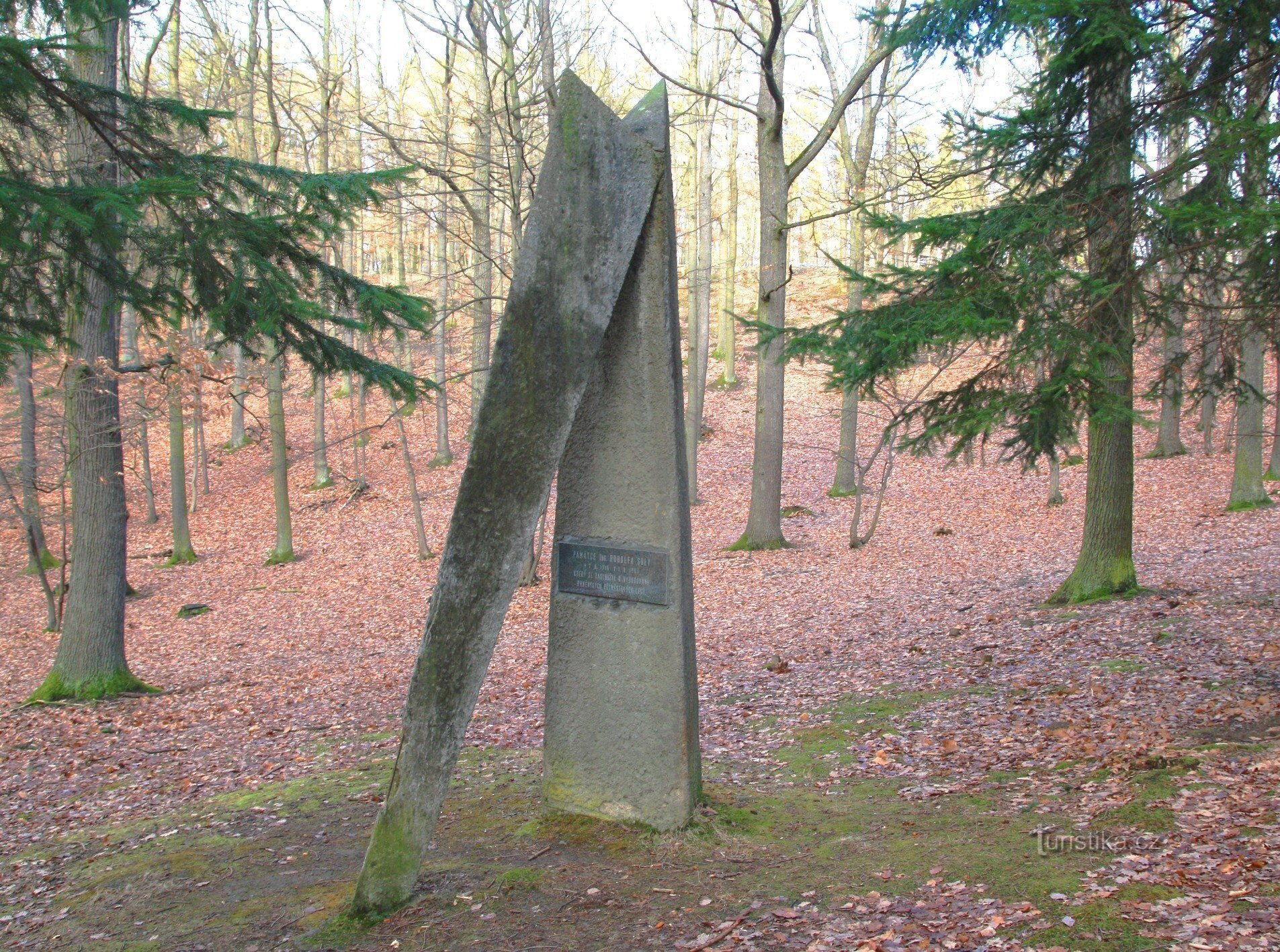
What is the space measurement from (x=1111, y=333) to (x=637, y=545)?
5693 mm

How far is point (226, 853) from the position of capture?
5355mm

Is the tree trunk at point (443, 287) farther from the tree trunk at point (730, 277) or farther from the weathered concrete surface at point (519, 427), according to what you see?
the weathered concrete surface at point (519, 427)

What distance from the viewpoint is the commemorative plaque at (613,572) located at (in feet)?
15.9

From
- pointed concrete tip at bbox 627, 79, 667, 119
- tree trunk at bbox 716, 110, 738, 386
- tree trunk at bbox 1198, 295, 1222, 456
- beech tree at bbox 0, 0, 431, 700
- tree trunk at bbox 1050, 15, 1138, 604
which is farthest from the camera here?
tree trunk at bbox 716, 110, 738, 386

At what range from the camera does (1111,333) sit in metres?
8.20

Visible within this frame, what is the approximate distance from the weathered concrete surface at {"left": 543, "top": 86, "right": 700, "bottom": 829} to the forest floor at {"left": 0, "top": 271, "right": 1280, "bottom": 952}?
0.38 m

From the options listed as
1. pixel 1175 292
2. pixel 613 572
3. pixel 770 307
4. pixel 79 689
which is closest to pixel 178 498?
pixel 79 689

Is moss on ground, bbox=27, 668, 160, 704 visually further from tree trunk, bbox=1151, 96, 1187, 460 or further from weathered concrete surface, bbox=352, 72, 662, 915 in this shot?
tree trunk, bbox=1151, 96, 1187, 460

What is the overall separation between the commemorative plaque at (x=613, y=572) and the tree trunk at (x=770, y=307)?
1157 cm

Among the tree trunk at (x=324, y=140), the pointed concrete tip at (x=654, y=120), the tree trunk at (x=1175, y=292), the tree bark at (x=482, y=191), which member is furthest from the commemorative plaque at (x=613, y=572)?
the tree trunk at (x=324, y=140)

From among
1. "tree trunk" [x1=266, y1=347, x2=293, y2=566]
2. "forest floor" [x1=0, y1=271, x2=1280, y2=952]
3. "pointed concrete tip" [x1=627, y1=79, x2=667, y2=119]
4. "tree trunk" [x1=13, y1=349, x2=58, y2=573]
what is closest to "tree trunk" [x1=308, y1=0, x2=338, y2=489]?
"tree trunk" [x1=266, y1=347, x2=293, y2=566]

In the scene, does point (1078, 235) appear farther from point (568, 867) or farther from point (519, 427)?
point (568, 867)

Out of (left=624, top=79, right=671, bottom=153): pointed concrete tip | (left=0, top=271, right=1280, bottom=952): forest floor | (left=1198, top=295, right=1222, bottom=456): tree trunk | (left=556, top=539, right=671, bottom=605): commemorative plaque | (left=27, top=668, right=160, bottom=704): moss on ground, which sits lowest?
(left=27, top=668, right=160, bottom=704): moss on ground

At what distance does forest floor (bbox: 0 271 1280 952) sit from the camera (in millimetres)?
3963
